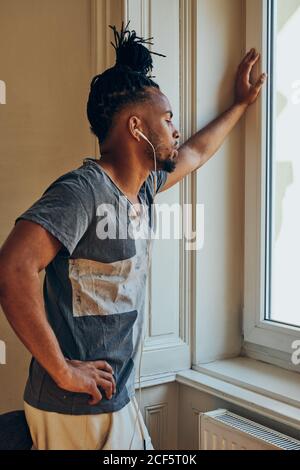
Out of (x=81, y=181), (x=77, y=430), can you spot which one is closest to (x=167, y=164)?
(x=81, y=181)

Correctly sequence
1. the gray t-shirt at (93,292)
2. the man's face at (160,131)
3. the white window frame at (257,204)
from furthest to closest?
the white window frame at (257,204) < the man's face at (160,131) < the gray t-shirt at (93,292)

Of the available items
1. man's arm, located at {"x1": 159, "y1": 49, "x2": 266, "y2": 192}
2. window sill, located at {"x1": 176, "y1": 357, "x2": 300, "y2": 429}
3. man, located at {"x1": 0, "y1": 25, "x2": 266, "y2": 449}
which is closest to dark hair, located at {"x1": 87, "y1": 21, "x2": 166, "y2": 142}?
man, located at {"x1": 0, "y1": 25, "x2": 266, "y2": 449}

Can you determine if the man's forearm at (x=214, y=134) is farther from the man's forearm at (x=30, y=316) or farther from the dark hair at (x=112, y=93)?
the man's forearm at (x=30, y=316)

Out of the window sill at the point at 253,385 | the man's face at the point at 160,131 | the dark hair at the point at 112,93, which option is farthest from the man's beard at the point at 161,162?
the window sill at the point at 253,385

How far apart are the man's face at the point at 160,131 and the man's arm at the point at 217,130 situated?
0.22m

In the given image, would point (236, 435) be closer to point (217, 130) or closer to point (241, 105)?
point (217, 130)

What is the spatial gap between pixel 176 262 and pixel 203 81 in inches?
23.0

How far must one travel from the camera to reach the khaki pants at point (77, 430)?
3.68ft

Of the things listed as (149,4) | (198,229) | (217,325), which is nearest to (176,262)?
(198,229)

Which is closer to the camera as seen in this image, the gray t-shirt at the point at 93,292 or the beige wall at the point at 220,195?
the gray t-shirt at the point at 93,292

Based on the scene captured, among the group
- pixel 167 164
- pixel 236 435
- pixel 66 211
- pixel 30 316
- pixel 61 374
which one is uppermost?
pixel 167 164

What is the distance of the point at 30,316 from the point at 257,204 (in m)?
0.92

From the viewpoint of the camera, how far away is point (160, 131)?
47.7 inches

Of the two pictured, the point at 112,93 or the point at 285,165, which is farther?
the point at 285,165
